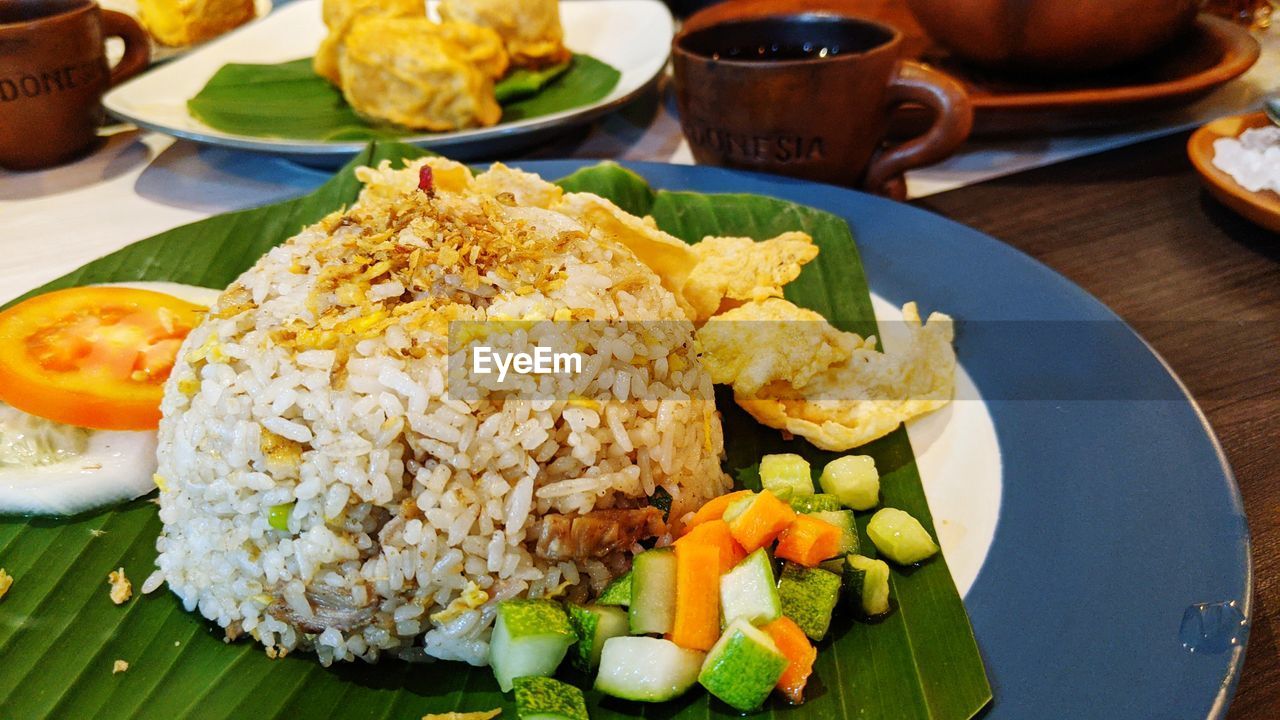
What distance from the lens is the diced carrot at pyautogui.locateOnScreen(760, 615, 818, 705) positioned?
148cm

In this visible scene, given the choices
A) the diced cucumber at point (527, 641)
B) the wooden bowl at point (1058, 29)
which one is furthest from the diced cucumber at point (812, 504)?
the wooden bowl at point (1058, 29)

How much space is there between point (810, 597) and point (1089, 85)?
328cm

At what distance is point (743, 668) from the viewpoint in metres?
1.41

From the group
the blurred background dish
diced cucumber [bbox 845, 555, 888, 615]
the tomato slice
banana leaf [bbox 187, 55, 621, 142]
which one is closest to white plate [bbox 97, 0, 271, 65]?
banana leaf [bbox 187, 55, 621, 142]

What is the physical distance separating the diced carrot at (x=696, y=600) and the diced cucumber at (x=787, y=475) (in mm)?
334

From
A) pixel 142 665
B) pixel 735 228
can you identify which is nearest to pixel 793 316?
pixel 735 228

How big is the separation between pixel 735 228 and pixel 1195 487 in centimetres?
150

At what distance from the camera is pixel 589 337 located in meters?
1.78

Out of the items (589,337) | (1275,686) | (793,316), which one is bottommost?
(1275,686)

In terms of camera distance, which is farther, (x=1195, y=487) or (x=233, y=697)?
(x=1195, y=487)

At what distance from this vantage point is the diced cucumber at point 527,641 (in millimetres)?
1489

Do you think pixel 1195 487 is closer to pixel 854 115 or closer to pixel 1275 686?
pixel 1275 686

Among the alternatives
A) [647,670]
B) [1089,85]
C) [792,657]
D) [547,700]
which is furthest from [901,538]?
[1089,85]

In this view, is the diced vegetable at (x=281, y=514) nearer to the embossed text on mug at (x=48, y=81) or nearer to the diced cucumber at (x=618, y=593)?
the diced cucumber at (x=618, y=593)
